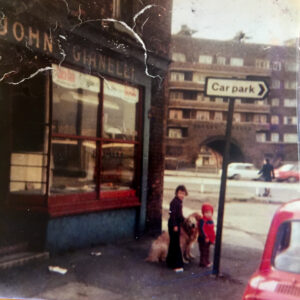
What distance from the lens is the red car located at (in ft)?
8.98

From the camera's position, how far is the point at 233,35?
20.2 ft

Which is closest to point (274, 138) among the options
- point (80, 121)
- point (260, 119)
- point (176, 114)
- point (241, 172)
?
point (260, 119)

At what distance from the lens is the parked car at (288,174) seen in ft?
65.2

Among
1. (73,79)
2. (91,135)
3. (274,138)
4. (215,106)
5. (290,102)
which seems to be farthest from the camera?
(274,138)

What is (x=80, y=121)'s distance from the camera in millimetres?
6828

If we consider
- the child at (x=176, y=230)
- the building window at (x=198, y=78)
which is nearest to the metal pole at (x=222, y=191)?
the child at (x=176, y=230)

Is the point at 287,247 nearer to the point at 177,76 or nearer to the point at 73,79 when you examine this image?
the point at 73,79

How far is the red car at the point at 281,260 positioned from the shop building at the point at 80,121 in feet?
12.7

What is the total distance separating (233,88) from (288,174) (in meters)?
16.7

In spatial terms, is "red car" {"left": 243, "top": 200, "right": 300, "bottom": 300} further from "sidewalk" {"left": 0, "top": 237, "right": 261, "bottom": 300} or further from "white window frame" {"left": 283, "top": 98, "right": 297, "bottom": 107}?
"white window frame" {"left": 283, "top": 98, "right": 297, "bottom": 107}

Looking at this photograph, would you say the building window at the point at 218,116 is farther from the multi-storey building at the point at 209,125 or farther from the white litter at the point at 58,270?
the white litter at the point at 58,270

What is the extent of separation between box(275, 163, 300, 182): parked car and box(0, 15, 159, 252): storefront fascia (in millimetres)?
13755

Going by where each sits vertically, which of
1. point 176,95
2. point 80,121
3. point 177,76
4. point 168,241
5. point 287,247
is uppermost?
point 177,76

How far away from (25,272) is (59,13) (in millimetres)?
3783
